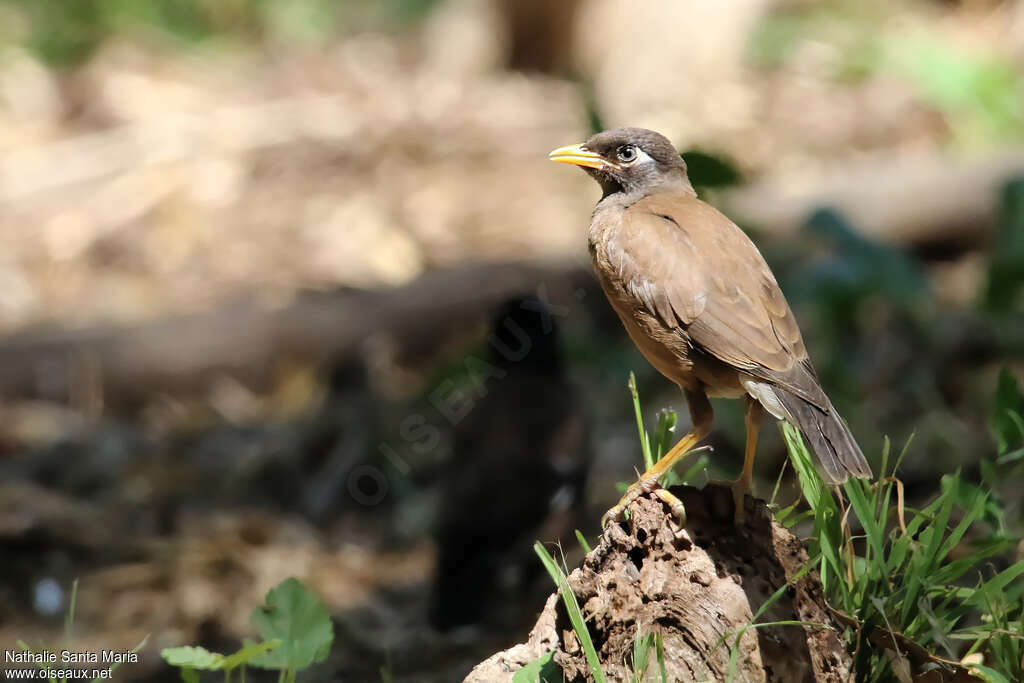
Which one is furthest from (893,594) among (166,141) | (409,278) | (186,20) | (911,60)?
(186,20)

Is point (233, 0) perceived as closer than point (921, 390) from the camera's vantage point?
No

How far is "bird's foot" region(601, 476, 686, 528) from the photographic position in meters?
3.28

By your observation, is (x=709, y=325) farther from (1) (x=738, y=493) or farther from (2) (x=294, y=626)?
(2) (x=294, y=626)

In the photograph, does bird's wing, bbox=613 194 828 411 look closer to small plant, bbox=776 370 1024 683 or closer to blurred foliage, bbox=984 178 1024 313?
small plant, bbox=776 370 1024 683

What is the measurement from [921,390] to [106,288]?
19.7ft

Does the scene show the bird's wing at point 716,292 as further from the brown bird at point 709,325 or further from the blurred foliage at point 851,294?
the blurred foliage at point 851,294

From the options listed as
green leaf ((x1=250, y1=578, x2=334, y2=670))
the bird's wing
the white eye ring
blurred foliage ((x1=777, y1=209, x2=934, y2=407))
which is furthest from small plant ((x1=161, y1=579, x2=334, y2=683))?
blurred foliage ((x1=777, y1=209, x2=934, y2=407))

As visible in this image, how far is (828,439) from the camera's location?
327 cm

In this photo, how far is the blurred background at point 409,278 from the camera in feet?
17.6

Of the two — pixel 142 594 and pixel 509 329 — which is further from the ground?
pixel 509 329

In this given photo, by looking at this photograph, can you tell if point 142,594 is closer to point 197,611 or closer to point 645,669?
point 197,611

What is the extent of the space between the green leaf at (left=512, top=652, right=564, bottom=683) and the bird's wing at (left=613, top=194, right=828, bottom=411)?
985 millimetres

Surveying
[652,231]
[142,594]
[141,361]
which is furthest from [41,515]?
[652,231]

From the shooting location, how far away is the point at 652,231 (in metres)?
3.80
